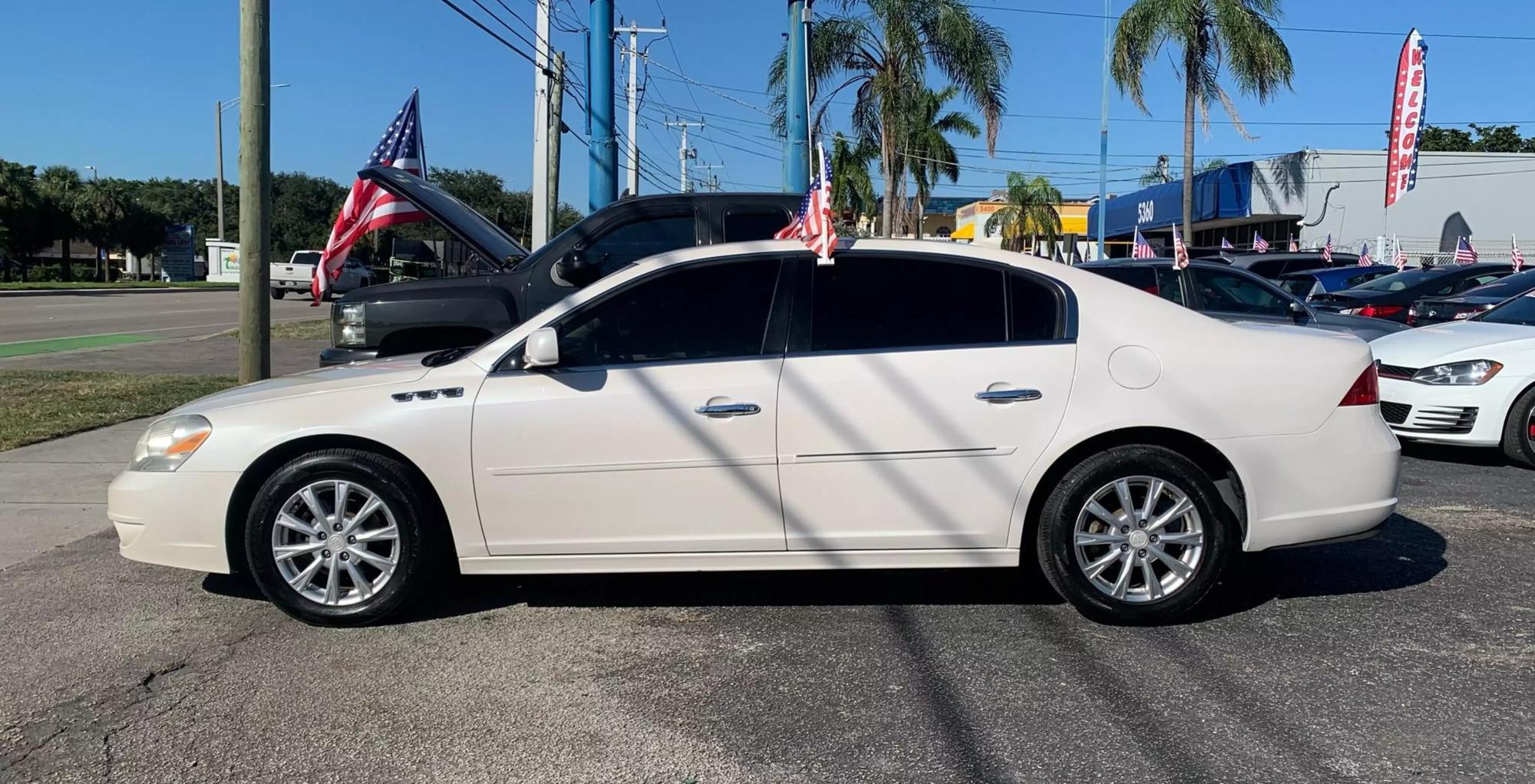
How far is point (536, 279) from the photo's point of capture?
7457mm

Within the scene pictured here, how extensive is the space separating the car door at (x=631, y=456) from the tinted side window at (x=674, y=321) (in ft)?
0.25

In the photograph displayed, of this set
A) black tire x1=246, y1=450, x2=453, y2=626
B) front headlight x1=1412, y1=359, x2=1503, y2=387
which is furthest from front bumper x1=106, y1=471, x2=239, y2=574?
front headlight x1=1412, y1=359, x2=1503, y2=387

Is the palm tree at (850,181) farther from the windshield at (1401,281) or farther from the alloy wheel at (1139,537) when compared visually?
the alloy wheel at (1139,537)

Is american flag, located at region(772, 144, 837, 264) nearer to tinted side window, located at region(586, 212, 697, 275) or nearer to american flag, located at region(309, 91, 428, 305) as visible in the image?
tinted side window, located at region(586, 212, 697, 275)

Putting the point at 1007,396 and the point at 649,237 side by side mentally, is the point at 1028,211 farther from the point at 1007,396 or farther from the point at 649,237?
the point at 1007,396

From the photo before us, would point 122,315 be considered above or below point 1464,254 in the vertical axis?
below

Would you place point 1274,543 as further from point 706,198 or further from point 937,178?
point 937,178

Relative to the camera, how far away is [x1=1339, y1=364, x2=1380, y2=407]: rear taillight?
4.73m

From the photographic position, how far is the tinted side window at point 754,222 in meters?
7.78

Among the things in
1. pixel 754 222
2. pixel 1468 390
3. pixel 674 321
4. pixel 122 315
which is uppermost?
pixel 754 222

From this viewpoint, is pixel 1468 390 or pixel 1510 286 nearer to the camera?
pixel 1468 390

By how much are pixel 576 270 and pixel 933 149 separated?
27.3 meters

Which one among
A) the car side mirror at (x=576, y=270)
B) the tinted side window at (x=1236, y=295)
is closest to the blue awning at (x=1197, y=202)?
the tinted side window at (x=1236, y=295)

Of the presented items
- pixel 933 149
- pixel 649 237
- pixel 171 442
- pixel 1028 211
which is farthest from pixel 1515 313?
pixel 1028 211
